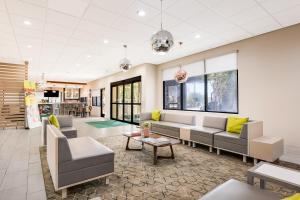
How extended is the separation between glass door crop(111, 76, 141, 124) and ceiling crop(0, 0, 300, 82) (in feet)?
11.6

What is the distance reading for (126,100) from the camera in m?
9.93

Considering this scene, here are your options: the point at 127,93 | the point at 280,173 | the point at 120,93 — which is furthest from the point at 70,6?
the point at 120,93

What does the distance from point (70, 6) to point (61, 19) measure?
67 centimetres

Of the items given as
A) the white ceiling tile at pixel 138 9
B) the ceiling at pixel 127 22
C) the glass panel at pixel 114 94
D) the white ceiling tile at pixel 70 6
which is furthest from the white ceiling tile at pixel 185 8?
the glass panel at pixel 114 94

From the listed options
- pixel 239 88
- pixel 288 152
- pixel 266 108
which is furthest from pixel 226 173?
pixel 239 88

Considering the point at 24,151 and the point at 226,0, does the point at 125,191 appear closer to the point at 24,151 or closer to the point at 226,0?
the point at 24,151

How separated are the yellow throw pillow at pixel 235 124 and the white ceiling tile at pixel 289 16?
2374 millimetres

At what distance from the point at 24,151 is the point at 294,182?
17.7 feet

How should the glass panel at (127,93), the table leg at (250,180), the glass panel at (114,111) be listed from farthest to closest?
the glass panel at (114,111) → the glass panel at (127,93) → the table leg at (250,180)

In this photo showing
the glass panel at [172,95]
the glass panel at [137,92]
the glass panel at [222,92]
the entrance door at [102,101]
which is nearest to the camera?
the glass panel at [222,92]

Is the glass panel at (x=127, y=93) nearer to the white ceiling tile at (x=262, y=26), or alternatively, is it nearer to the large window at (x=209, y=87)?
the large window at (x=209, y=87)

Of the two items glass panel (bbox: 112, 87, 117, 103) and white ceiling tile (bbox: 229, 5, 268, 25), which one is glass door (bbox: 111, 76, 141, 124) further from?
white ceiling tile (bbox: 229, 5, 268, 25)

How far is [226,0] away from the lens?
2961 mm

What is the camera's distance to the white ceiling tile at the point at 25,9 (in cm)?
301
